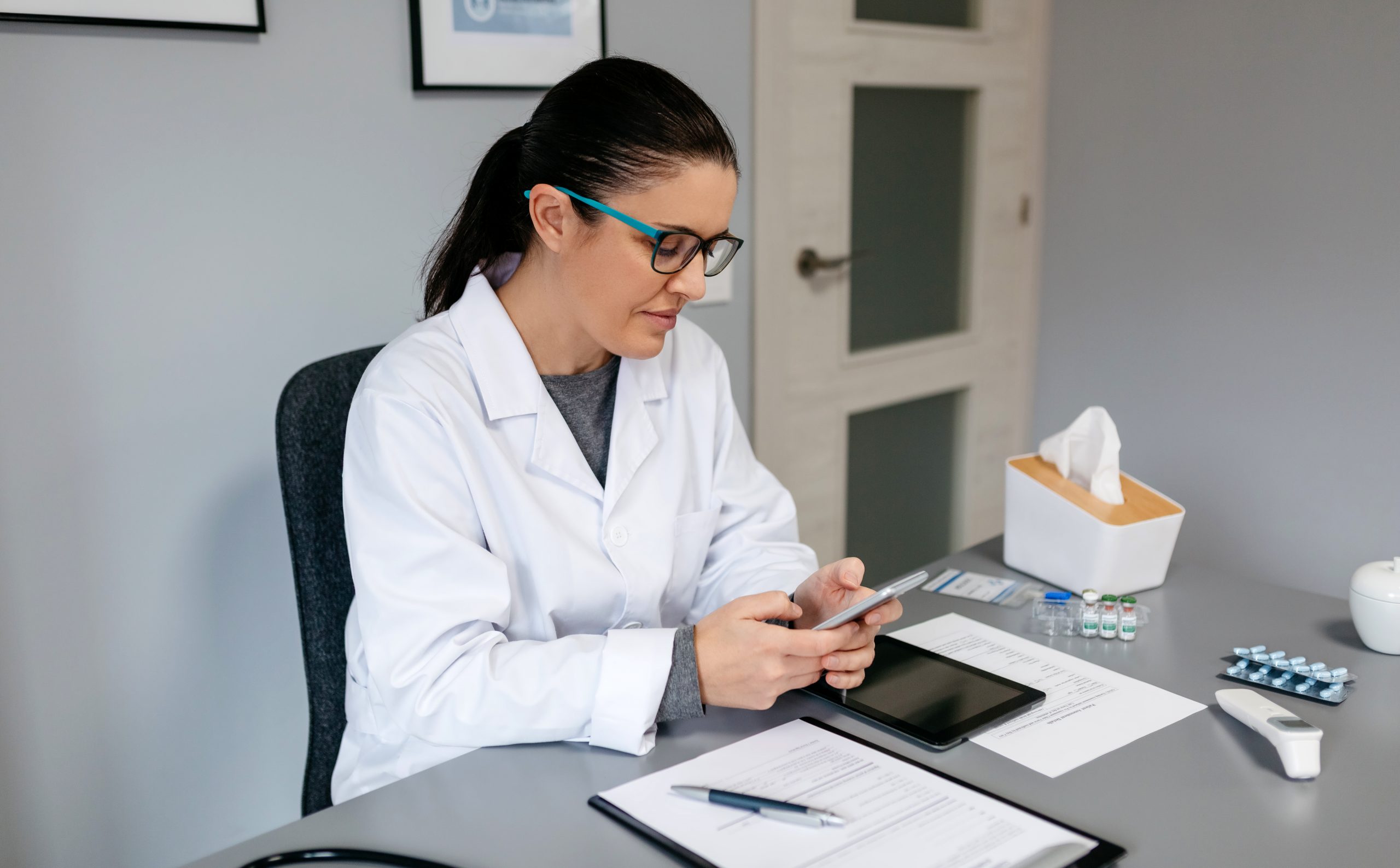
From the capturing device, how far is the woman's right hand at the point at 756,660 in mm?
995

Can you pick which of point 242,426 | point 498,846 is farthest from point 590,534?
point 242,426

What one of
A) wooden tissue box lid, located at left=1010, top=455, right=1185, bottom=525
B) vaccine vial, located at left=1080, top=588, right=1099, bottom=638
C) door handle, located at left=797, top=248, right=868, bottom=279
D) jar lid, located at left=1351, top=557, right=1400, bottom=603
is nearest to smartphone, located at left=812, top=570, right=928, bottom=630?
vaccine vial, located at left=1080, top=588, right=1099, bottom=638

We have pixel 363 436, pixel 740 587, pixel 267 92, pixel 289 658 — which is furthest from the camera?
pixel 289 658

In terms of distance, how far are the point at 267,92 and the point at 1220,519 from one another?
90.1 inches

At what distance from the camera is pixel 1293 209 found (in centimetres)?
246

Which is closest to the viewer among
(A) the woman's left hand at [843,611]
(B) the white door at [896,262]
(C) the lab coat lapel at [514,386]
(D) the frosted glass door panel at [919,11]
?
(A) the woman's left hand at [843,611]

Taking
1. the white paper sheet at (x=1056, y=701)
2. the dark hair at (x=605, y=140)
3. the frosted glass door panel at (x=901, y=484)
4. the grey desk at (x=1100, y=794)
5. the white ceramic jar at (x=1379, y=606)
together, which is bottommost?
the frosted glass door panel at (x=901, y=484)

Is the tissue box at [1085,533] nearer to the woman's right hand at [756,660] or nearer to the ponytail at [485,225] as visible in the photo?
the woman's right hand at [756,660]

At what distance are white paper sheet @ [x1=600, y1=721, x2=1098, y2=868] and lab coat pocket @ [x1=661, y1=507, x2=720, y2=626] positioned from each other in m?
0.37

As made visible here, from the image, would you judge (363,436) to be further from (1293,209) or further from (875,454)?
(1293,209)

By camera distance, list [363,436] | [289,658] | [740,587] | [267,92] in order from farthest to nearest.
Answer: [289,658]
[267,92]
[740,587]
[363,436]

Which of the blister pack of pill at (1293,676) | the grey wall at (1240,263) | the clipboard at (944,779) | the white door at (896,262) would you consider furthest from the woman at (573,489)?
the grey wall at (1240,263)

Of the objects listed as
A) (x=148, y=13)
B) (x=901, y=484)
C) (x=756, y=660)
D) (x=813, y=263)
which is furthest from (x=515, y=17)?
(x=901, y=484)

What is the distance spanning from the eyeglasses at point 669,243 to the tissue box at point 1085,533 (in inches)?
19.8
